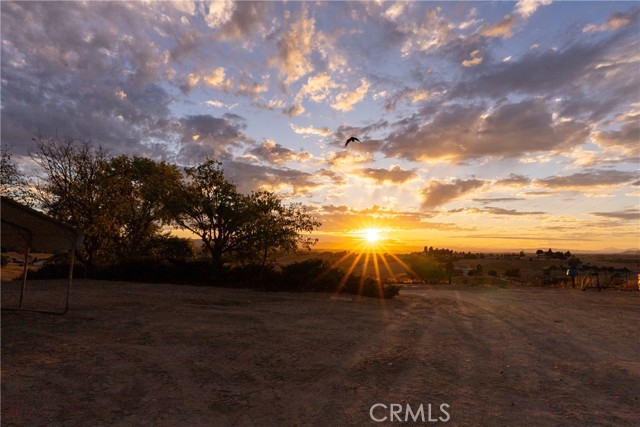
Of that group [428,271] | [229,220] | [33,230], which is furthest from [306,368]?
[428,271]

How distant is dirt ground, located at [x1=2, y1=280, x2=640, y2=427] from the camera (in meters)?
6.33

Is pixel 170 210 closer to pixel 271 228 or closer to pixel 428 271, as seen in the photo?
pixel 271 228

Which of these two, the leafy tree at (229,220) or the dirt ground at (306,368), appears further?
the leafy tree at (229,220)

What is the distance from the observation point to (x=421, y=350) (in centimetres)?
1046

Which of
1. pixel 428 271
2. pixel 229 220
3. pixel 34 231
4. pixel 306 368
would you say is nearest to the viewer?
pixel 306 368

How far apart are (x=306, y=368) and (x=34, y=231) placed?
11.2 m

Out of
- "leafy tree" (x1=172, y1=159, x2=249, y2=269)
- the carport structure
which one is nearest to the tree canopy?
"leafy tree" (x1=172, y1=159, x2=249, y2=269)

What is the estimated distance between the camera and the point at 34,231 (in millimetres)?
13727

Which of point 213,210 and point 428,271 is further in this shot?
point 428,271

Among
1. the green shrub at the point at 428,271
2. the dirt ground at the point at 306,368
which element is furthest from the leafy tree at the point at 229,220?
the green shrub at the point at 428,271

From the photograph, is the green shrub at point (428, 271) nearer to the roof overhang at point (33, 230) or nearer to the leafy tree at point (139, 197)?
the leafy tree at point (139, 197)

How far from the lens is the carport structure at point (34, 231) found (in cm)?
1164

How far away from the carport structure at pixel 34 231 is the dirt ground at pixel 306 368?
7.77ft

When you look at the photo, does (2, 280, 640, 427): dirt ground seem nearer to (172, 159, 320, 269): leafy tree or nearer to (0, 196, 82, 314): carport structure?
(0, 196, 82, 314): carport structure
